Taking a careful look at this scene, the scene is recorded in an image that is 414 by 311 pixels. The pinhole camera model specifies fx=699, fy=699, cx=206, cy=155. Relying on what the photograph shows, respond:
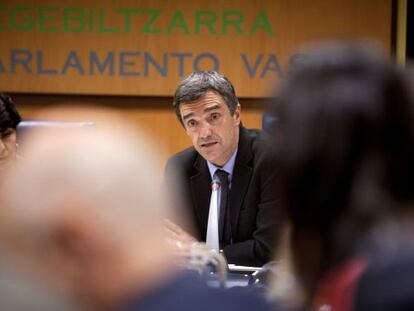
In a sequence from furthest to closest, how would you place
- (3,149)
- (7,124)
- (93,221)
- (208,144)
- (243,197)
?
1. (208,144)
2. (243,197)
3. (7,124)
4. (3,149)
5. (93,221)

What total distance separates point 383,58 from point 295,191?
0.73 feet

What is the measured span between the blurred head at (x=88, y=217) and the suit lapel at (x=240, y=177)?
2188 mm

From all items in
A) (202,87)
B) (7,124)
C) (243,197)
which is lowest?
(243,197)

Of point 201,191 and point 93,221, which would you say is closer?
point 93,221

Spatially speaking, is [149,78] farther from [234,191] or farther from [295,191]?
[295,191]

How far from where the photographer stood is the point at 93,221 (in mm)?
900

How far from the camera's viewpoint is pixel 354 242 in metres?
0.95

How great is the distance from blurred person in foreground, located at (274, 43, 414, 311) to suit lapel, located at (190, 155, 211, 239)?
219 centimetres

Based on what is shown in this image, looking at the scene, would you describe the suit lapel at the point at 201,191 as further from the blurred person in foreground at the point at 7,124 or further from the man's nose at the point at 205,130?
the blurred person in foreground at the point at 7,124

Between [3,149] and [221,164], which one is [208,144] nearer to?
[221,164]

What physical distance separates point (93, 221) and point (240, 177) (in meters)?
2.37

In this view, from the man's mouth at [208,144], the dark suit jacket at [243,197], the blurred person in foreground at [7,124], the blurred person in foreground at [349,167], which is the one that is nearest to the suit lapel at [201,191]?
the dark suit jacket at [243,197]

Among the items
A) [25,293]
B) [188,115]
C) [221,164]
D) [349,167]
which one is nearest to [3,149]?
[188,115]

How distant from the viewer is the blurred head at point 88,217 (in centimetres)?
90
